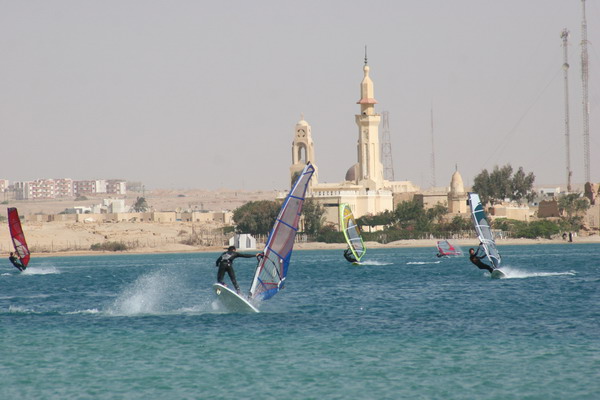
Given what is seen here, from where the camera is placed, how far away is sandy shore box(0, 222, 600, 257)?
14625cm

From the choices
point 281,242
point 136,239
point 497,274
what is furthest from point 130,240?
point 281,242

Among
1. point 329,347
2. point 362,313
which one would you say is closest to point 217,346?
point 329,347

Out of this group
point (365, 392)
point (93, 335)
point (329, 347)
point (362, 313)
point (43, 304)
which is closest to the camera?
point (365, 392)

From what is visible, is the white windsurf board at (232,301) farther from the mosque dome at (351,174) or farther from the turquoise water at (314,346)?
the mosque dome at (351,174)

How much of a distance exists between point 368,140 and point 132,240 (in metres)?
42.0

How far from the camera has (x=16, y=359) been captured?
27.2m

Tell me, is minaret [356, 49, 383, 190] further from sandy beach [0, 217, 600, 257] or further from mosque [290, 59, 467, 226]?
sandy beach [0, 217, 600, 257]

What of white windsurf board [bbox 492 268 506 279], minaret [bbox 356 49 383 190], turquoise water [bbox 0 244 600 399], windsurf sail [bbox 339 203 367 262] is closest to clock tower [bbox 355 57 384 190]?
minaret [bbox 356 49 383 190]

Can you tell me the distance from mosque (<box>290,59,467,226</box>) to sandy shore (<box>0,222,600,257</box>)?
8.06m

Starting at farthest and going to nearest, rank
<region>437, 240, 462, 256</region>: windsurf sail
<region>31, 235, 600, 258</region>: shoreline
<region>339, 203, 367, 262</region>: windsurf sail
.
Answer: <region>31, 235, 600, 258</region>: shoreline < <region>437, 240, 462, 256</region>: windsurf sail < <region>339, 203, 367, 262</region>: windsurf sail

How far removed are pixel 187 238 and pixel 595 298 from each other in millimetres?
131443

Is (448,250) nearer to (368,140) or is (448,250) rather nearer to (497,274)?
(497,274)

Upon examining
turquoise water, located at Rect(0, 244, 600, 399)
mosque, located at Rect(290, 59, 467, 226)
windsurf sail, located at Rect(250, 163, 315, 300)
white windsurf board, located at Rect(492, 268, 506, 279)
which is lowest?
turquoise water, located at Rect(0, 244, 600, 399)

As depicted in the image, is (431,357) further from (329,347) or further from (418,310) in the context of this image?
(418,310)
